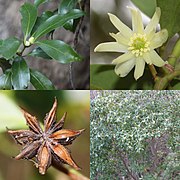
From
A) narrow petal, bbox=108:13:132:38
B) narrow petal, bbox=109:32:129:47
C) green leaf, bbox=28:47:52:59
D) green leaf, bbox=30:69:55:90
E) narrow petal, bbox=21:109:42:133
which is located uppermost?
narrow petal, bbox=108:13:132:38

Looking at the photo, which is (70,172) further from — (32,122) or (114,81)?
(114,81)

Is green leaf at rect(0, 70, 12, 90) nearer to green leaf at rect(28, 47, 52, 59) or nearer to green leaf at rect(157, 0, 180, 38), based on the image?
green leaf at rect(28, 47, 52, 59)

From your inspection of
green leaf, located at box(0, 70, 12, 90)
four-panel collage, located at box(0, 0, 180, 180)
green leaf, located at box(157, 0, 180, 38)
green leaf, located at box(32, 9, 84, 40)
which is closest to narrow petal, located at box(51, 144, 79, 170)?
four-panel collage, located at box(0, 0, 180, 180)

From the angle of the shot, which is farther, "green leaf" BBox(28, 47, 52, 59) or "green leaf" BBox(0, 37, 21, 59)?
"green leaf" BBox(28, 47, 52, 59)

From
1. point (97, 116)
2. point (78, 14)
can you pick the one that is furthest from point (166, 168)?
point (78, 14)

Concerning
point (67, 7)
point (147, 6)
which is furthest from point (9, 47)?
point (147, 6)

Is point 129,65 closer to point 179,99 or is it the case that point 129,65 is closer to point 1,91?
point 179,99

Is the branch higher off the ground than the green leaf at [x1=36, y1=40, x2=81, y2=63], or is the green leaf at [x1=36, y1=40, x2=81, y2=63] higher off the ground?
the green leaf at [x1=36, y1=40, x2=81, y2=63]
